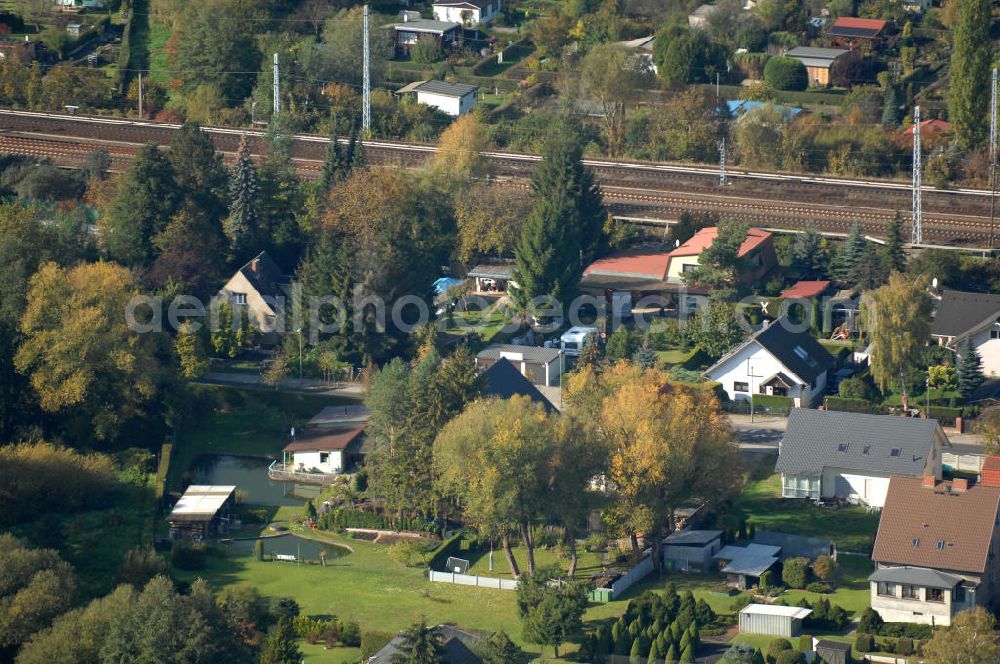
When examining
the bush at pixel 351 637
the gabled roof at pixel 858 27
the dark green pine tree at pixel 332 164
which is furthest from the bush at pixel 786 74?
the bush at pixel 351 637

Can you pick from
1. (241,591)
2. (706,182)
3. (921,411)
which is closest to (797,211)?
(706,182)

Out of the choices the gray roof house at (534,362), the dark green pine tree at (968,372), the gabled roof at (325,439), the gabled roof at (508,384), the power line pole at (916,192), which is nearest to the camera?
the gabled roof at (508,384)

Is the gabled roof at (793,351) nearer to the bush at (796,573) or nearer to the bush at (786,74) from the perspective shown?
the bush at (796,573)

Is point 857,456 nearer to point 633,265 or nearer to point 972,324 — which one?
point 972,324

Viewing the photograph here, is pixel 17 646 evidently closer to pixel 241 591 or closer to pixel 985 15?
pixel 241 591

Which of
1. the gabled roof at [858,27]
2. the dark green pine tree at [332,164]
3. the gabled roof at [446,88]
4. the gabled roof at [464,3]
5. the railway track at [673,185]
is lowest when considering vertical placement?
the railway track at [673,185]

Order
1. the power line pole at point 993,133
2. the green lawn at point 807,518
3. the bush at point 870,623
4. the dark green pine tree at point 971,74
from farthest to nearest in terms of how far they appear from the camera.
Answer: the dark green pine tree at point 971,74, the power line pole at point 993,133, the green lawn at point 807,518, the bush at point 870,623

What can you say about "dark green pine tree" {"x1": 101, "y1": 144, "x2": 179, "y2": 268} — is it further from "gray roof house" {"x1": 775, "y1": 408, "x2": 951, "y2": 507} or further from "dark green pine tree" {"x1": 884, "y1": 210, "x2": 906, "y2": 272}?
"dark green pine tree" {"x1": 884, "y1": 210, "x2": 906, "y2": 272}
